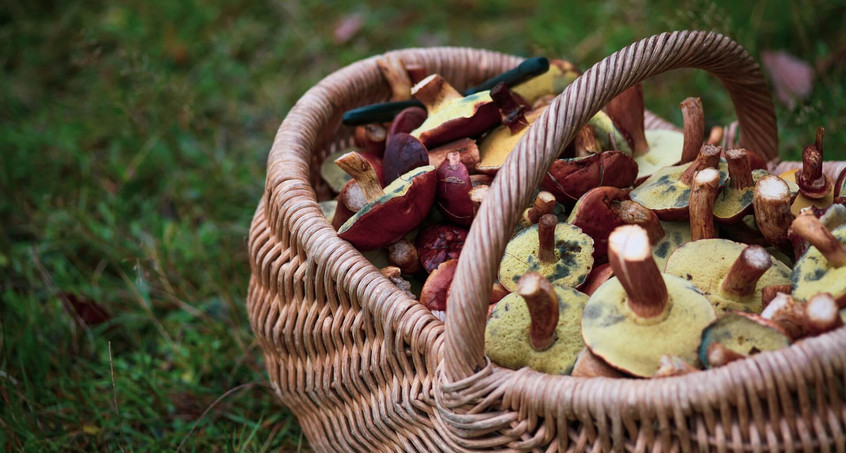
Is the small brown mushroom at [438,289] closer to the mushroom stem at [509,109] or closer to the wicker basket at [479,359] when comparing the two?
the wicker basket at [479,359]

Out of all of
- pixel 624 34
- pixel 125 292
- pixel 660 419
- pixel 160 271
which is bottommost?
pixel 125 292

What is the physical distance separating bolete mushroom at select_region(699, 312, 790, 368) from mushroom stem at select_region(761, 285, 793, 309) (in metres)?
0.09

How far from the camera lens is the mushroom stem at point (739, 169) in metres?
1.06

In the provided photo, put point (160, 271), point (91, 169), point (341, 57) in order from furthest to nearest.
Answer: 1. point (341, 57)
2. point (91, 169)
3. point (160, 271)

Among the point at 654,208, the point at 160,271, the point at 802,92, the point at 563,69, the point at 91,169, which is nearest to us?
the point at 654,208

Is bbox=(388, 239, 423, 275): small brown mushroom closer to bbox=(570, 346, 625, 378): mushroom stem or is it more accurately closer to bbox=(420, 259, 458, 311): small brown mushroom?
bbox=(420, 259, 458, 311): small brown mushroom

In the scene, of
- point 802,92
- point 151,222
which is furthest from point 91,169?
point 802,92

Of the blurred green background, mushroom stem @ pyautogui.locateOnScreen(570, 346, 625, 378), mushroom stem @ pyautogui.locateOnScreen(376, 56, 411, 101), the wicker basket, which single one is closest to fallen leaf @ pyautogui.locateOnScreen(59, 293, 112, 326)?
the blurred green background

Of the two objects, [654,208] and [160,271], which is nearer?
[654,208]

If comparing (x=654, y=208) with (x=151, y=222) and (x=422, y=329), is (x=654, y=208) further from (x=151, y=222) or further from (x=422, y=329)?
(x=151, y=222)

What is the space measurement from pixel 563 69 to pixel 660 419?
92 cm

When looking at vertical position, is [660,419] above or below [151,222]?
above

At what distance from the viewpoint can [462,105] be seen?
1.29 metres

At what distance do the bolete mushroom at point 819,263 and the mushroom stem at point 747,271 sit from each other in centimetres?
5
